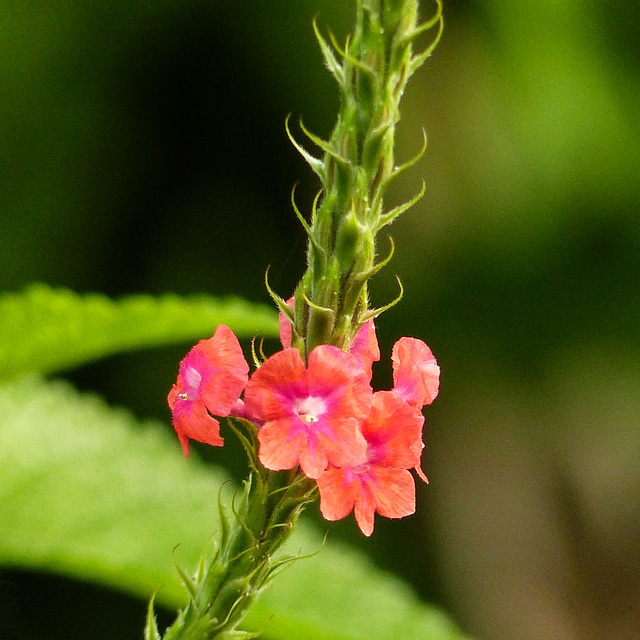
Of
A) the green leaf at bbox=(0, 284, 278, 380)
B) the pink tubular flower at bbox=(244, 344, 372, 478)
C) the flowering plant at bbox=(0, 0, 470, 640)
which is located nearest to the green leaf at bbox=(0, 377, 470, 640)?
the green leaf at bbox=(0, 284, 278, 380)

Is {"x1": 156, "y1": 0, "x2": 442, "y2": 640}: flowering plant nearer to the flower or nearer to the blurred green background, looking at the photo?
the flower

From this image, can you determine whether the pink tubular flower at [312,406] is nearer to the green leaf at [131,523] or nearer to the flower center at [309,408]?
the flower center at [309,408]

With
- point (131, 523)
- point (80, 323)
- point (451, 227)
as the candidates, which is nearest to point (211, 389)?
point (80, 323)

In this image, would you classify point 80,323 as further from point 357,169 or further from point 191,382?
point 357,169

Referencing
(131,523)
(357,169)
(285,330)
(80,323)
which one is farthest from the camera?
(131,523)

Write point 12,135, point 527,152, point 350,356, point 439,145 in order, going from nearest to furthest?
point 350,356, point 12,135, point 527,152, point 439,145

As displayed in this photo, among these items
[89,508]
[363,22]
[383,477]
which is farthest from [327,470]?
[89,508]

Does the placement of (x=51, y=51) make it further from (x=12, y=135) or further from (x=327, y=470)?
(x=327, y=470)
